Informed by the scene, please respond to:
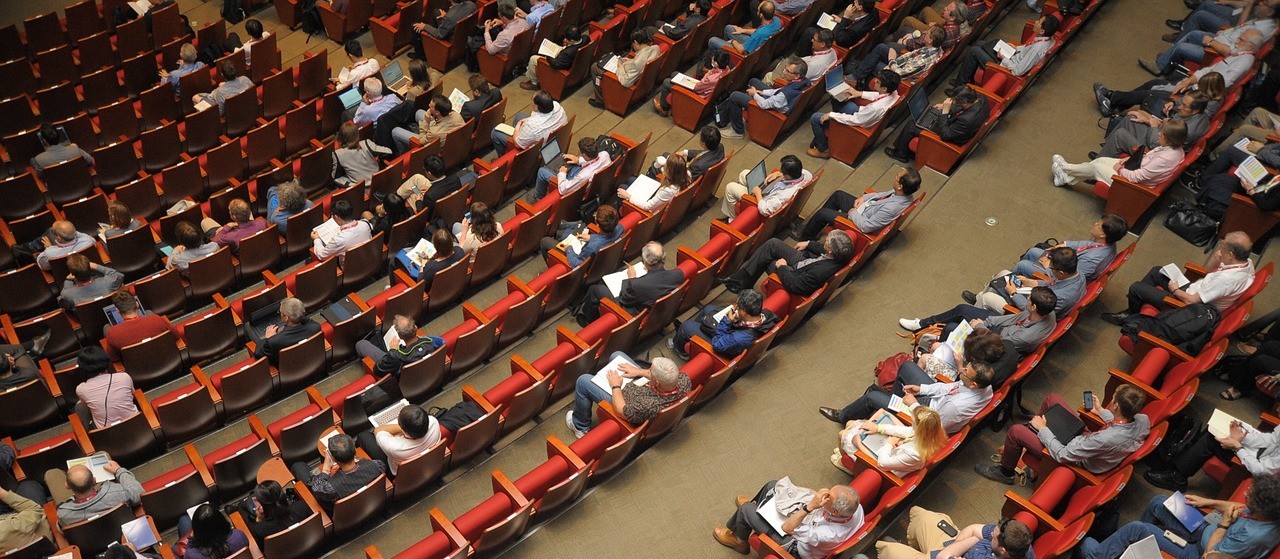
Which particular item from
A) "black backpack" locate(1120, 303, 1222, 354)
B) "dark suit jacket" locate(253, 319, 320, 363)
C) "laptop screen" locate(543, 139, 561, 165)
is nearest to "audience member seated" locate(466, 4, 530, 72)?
"laptop screen" locate(543, 139, 561, 165)

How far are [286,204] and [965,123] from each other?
163 inches

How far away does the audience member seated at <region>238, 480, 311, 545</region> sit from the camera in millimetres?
3875

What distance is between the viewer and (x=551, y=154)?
239 inches

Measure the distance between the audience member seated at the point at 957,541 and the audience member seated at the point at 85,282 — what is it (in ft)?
13.2

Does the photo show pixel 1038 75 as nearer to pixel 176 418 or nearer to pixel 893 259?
pixel 893 259

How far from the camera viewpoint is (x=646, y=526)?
4418 mm

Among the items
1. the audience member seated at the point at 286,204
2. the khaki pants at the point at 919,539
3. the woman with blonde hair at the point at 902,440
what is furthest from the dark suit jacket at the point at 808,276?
the audience member seated at the point at 286,204

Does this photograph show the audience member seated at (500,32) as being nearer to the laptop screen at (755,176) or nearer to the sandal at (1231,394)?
the laptop screen at (755,176)

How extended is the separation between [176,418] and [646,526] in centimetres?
224

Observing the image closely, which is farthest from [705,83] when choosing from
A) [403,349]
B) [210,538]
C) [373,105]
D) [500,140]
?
[210,538]

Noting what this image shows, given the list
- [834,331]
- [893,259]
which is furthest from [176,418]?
[893,259]

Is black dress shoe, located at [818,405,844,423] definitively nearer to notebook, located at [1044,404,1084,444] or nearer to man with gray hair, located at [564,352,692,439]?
man with gray hair, located at [564,352,692,439]

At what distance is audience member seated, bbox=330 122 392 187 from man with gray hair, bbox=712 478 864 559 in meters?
3.23

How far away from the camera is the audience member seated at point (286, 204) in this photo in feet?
17.8
